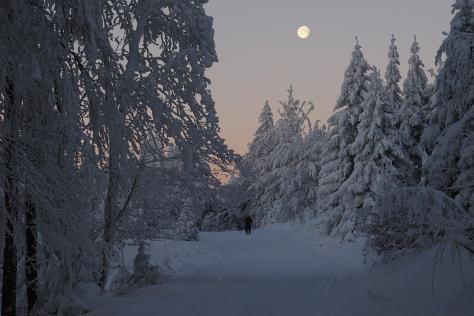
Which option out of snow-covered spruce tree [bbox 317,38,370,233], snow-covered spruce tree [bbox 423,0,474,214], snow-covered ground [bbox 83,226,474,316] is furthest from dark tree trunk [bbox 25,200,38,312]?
snow-covered spruce tree [bbox 317,38,370,233]

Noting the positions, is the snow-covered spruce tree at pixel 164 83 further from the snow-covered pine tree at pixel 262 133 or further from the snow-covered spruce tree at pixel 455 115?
the snow-covered pine tree at pixel 262 133

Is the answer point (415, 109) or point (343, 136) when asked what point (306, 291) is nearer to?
point (343, 136)

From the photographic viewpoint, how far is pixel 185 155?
820cm

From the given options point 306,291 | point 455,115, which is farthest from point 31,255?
point 455,115

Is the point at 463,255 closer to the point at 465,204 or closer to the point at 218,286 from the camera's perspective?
the point at 465,204

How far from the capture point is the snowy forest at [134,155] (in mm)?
5648

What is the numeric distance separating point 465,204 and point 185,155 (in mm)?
9374

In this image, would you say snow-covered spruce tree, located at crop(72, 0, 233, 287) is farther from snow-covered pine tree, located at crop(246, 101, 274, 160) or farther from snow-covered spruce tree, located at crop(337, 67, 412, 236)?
snow-covered pine tree, located at crop(246, 101, 274, 160)

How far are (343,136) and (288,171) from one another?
63.2 feet

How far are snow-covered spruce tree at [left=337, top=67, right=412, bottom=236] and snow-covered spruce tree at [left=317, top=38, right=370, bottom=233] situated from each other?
3.26 ft

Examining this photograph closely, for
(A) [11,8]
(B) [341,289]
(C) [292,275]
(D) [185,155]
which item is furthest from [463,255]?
(A) [11,8]

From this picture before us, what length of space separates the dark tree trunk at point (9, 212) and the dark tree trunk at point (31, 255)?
238 mm

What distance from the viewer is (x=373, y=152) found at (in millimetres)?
27938

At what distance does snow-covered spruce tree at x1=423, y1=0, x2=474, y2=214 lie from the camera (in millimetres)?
14125
